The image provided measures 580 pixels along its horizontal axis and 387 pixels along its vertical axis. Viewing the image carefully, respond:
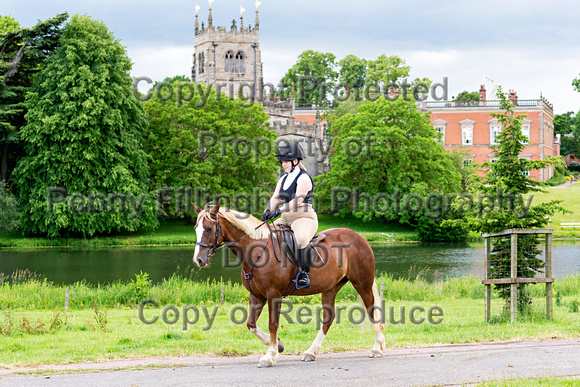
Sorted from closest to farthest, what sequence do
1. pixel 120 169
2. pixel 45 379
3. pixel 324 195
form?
pixel 45 379 → pixel 120 169 → pixel 324 195

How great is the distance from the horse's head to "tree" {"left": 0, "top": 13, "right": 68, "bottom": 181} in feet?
111

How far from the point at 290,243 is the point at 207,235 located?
117 centimetres

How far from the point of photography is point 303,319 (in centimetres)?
1339

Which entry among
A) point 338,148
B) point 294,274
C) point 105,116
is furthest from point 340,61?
point 294,274

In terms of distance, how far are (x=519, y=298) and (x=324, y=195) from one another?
130 ft

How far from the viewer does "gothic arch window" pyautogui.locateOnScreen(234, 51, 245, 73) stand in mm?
76562

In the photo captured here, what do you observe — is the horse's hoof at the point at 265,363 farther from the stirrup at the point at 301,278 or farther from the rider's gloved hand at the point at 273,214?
the rider's gloved hand at the point at 273,214

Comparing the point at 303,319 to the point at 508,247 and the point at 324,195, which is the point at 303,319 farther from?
the point at 324,195

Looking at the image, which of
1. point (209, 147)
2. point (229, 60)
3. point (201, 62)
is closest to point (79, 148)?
point (209, 147)

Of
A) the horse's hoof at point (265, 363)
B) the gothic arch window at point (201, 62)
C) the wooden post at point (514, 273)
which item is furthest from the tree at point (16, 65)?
the gothic arch window at point (201, 62)

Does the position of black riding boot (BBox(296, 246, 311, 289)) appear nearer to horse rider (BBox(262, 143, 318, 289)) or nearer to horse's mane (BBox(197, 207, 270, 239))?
horse rider (BBox(262, 143, 318, 289))

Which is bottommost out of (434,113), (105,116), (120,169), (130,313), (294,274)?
(130,313)

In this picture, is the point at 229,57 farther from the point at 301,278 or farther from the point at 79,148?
the point at 301,278

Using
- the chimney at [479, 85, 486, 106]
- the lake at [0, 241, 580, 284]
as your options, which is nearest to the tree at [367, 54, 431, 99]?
the chimney at [479, 85, 486, 106]
